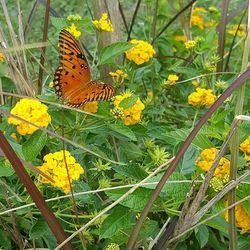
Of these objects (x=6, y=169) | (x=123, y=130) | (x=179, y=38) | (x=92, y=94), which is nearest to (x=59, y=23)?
(x=92, y=94)

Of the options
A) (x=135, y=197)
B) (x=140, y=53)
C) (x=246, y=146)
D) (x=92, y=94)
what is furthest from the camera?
(x=140, y=53)

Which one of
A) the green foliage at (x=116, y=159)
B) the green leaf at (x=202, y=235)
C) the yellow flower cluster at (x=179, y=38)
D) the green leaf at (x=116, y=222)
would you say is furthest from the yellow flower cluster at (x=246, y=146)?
the yellow flower cluster at (x=179, y=38)

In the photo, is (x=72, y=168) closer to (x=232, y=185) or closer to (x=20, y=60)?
(x=232, y=185)

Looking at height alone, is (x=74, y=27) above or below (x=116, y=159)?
above

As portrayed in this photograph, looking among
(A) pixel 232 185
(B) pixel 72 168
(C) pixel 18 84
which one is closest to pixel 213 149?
(A) pixel 232 185

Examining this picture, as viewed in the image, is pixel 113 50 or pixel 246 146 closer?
pixel 246 146

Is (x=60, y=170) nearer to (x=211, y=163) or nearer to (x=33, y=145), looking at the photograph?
(x=33, y=145)

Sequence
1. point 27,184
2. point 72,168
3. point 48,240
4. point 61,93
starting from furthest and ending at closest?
point 61,93
point 48,240
point 72,168
point 27,184
